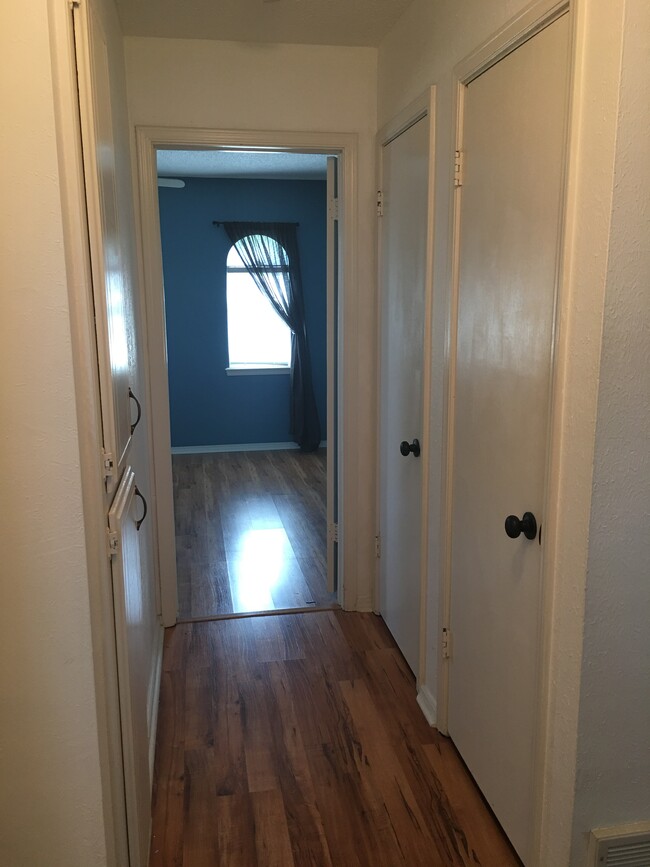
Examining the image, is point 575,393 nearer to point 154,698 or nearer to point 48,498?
point 48,498

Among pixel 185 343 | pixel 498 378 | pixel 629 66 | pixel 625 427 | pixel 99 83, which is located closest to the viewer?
pixel 629 66

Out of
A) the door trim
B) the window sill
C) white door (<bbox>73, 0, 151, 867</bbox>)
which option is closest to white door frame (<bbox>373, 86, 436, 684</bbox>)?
the door trim

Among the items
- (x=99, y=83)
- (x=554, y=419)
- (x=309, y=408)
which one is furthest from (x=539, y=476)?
(x=309, y=408)

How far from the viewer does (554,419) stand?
59.8 inches

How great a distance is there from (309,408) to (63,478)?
5.44 meters

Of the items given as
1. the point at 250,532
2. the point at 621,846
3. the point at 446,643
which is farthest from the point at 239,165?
the point at 621,846

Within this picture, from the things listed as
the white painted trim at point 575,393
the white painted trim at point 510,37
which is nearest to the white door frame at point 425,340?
the white painted trim at point 510,37

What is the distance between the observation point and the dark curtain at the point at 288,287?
257 inches

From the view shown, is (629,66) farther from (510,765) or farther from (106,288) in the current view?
(510,765)

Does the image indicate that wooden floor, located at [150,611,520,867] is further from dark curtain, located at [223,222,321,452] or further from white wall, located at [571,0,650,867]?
dark curtain, located at [223,222,321,452]

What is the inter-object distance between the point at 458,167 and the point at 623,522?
1.18 meters

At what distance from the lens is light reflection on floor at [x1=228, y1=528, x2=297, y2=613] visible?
348cm

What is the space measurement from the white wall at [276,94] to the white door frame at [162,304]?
34mm

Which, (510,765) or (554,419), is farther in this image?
(510,765)
